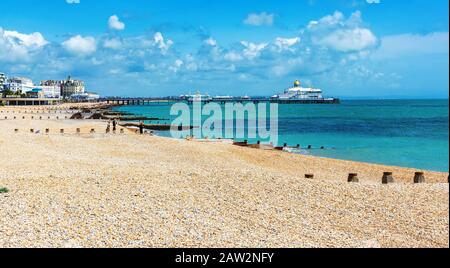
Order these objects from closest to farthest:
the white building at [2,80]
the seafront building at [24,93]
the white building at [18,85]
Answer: the seafront building at [24,93] → the white building at [2,80] → the white building at [18,85]

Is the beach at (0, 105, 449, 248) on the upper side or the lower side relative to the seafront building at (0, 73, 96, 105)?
lower

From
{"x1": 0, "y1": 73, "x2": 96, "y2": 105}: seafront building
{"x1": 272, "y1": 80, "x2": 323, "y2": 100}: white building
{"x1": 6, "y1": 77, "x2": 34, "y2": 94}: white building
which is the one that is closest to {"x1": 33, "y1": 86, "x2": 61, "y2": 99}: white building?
{"x1": 0, "y1": 73, "x2": 96, "y2": 105}: seafront building

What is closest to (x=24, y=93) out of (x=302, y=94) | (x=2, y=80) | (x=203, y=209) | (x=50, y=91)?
(x=2, y=80)

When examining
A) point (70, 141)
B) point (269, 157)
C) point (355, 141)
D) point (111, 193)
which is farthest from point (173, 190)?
point (355, 141)

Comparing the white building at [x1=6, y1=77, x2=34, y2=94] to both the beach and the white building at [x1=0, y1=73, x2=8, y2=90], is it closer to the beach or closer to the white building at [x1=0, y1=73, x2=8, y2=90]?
the white building at [x1=0, y1=73, x2=8, y2=90]

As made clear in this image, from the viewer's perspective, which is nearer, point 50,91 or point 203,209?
point 203,209

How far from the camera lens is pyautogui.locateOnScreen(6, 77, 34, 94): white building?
15700 centimetres

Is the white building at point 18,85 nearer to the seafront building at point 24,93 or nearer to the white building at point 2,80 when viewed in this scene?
the seafront building at point 24,93

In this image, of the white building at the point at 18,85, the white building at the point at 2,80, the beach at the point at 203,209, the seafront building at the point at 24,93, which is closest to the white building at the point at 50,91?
the seafront building at the point at 24,93

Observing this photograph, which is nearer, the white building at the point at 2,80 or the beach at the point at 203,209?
the beach at the point at 203,209

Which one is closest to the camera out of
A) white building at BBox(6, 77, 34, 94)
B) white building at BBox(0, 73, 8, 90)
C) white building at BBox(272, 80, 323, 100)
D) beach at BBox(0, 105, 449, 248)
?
beach at BBox(0, 105, 449, 248)

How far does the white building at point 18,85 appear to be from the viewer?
157 metres

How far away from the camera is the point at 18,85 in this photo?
161625mm

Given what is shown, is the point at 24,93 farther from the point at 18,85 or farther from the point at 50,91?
the point at 50,91
